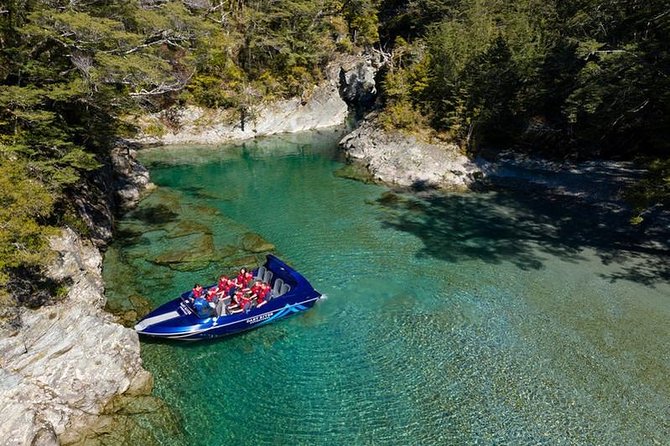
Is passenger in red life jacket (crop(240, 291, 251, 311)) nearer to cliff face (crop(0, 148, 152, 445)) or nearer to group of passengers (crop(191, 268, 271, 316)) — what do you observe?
group of passengers (crop(191, 268, 271, 316))

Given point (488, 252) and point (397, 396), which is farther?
point (488, 252)

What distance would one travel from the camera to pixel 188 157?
Result: 3566cm

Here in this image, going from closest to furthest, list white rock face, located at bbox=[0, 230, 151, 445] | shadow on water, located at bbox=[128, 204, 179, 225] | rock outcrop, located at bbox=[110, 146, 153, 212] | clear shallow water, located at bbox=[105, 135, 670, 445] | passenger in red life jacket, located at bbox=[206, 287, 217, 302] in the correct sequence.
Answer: white rock face, located at bbox=[0, 230, 151, 445] → clear shallow water, located at bbox=[105, 135, 670, 445] → passenger in red life jacket, located at bbox=[206, 287, 217, 302] → shadow on water, located at bbox=[128, 204, 179, 225] → rock outcrop, located at bbox=[110, 146, 153, 212]

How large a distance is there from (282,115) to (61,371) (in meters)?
39.2

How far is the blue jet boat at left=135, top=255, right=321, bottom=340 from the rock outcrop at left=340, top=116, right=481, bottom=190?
1569cm

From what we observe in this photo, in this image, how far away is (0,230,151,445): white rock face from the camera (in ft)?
29.9

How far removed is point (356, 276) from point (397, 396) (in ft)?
21.8

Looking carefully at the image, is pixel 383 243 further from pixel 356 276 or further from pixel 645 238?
pixel 645 238

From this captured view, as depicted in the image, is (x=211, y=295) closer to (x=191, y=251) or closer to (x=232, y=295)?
(x=232, y=295)

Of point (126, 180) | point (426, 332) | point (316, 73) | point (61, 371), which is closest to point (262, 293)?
point (426, 332)

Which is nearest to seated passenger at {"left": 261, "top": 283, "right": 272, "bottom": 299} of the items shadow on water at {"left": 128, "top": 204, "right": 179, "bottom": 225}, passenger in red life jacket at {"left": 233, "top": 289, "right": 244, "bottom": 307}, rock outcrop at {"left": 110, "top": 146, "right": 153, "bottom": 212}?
passenger in red life jacket at {"left": 233, "top": 289, "right": 244, "bottom": 307}

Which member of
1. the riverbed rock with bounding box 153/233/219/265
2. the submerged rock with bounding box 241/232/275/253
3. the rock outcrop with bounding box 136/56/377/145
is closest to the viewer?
the riverbed rock with bounding box 153/233/219/265

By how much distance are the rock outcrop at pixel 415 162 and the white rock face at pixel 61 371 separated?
21.0 meters

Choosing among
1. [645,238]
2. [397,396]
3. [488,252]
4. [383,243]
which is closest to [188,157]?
[383,243]
